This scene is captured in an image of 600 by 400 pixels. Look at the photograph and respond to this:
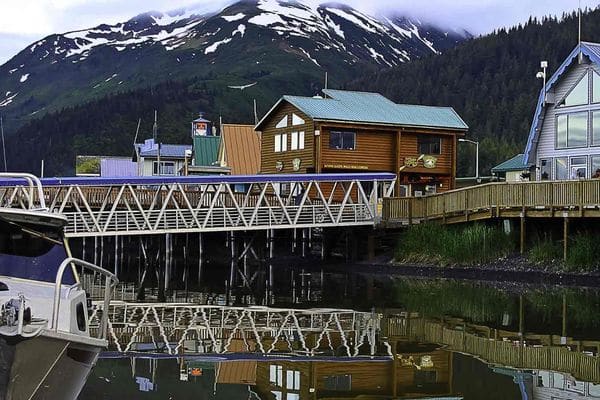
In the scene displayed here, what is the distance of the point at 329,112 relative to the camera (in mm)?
50438

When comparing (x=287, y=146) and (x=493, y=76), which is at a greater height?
(x=493, y=76)

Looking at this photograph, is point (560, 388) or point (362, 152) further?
point (362, 152)

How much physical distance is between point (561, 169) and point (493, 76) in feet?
413

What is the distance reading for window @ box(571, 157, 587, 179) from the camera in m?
42.7

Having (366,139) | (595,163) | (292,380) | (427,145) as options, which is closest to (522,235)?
(595,163)

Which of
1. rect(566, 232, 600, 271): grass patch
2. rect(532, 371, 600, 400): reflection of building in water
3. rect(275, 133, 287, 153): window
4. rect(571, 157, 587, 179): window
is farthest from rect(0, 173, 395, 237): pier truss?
rect(532, 371, 600, 400): reflection of building in water

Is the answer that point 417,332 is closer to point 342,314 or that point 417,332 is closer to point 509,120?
point 342,314

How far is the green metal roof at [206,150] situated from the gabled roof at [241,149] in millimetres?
6564

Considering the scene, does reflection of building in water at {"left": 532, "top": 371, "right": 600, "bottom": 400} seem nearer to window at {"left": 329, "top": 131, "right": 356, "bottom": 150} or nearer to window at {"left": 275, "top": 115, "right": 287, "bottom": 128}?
window at {"left": 329, "top": 131, "right": 356, "bottom": 150}

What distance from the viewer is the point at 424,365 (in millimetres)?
16516

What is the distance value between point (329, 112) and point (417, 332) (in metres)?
30.7

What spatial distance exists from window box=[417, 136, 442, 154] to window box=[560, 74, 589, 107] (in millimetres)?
9720

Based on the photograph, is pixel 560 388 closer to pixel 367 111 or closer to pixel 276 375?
pixel 276 375

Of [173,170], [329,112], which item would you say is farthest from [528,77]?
[329,112]
